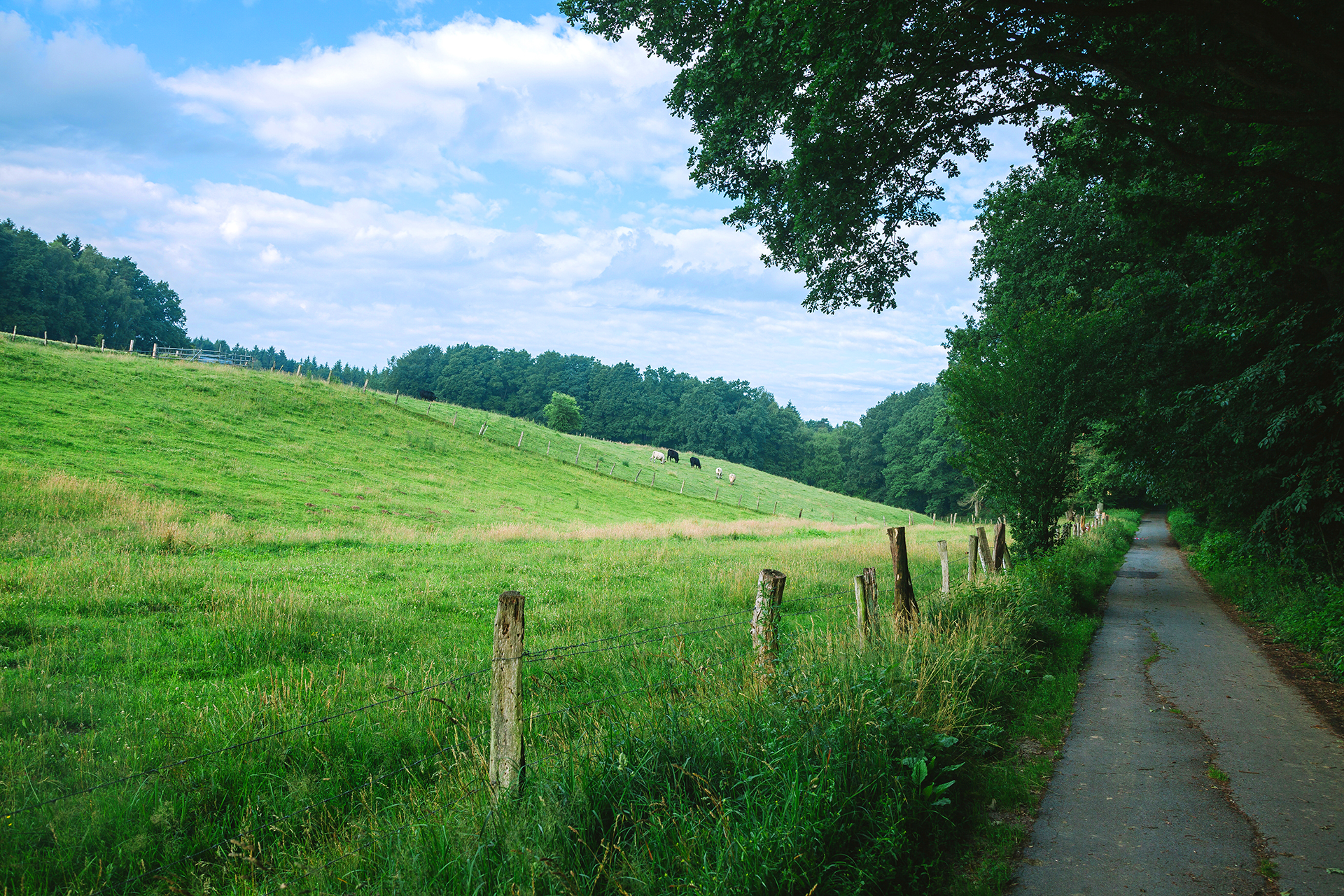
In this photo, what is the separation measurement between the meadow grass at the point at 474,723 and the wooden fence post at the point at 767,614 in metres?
0.28

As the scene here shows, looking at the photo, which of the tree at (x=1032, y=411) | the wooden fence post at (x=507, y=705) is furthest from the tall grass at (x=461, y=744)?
the tree at (x=1032, y=411)

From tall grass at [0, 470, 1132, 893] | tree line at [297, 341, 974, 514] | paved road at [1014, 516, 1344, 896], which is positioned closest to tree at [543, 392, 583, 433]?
tree line at [297, 341, 974, 514]

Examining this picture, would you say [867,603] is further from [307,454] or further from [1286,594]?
[307,454]

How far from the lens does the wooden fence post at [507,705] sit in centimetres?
421

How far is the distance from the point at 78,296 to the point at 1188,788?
109 meters

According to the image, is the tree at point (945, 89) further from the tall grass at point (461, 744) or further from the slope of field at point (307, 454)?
the slope of field at point (307, 454)

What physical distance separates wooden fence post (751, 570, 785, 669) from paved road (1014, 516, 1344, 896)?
2323 millimetres

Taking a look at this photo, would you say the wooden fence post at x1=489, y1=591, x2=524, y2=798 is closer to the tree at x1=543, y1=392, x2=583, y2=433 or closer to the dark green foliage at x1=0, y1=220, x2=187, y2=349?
the tree at x1=543, y1=392, x2=583, y2=433

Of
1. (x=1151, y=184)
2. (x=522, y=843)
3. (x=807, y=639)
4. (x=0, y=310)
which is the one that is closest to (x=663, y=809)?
(x=522, y=843)

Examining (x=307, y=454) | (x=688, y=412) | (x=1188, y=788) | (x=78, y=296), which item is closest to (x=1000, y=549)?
(x=1188, y=788)

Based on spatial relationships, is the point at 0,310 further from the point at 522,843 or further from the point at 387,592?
the point at 522,843

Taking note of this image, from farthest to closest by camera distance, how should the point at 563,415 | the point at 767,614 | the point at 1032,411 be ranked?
the point at 563,415, the point at 1032,411, the point at 767,614

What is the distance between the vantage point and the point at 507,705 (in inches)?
167

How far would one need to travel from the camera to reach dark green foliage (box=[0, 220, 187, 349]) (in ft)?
241
